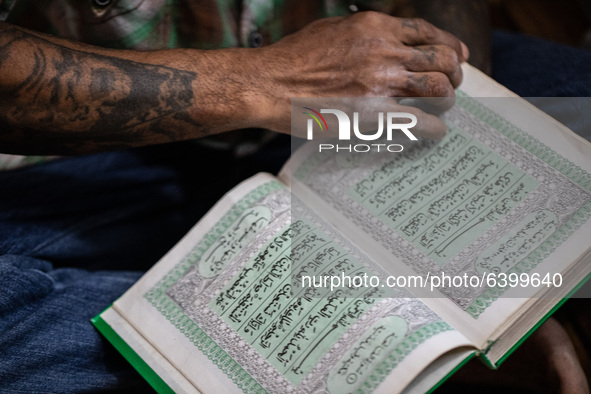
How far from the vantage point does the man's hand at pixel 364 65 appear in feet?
2.10

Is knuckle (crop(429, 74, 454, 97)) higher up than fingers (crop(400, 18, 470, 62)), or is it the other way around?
fingers (crop(400, 18, 470, 62))

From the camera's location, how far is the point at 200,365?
0.58 m

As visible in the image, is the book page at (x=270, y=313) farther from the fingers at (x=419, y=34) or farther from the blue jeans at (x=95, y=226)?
the fingers at (x=419, y=34)

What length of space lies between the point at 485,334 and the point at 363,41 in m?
0.38

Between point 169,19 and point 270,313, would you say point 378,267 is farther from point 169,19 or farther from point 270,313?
point 169,19

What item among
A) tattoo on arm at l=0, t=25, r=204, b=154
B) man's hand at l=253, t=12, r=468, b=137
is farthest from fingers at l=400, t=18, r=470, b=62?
tattoo on arm at l=0, t=25, r=204, b=154

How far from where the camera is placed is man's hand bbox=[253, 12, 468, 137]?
0.64 metres

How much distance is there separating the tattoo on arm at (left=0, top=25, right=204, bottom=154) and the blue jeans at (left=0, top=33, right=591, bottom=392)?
0.14 m

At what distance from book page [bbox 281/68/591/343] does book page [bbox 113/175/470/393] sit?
0.04 m

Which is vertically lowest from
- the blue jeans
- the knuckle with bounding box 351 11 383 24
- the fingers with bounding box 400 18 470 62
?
the blue jeans

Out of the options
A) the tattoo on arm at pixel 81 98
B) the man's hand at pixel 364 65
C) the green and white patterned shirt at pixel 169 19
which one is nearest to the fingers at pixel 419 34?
the man's hand at pixel 364 65

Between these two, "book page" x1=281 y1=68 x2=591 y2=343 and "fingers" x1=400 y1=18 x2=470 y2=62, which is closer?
"book page" x1=281 y1=68 x2=591 y2=343

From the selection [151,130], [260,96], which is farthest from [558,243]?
[151,130]

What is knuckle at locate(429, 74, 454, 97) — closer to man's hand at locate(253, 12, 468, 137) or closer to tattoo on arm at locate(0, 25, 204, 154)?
man's hand at locate(253, 12, 468, 137)
